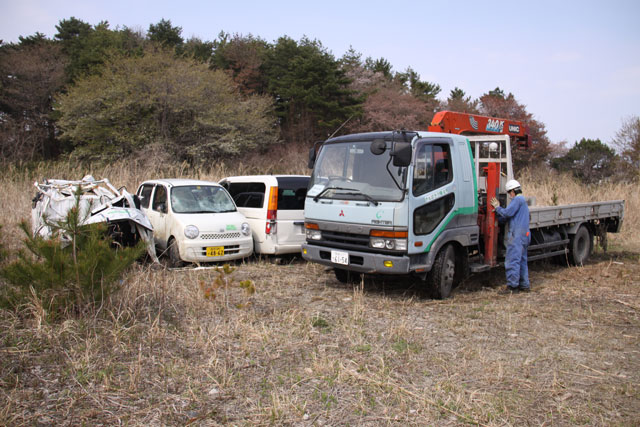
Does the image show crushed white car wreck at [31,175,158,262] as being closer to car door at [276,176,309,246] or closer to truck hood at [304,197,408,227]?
car door at [276,176,309,246]

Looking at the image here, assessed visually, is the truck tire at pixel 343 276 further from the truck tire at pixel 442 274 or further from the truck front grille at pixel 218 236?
the truck front grille at pixel 218 236

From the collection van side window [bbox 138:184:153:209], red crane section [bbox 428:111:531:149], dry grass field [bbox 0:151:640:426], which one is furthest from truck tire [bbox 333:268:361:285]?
van side window [bbox 138:184:153:209]

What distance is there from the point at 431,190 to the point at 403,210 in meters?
0.65

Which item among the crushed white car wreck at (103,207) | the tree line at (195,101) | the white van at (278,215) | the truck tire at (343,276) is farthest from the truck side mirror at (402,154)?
the tree line at (195,101)

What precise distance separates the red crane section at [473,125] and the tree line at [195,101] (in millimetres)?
16012

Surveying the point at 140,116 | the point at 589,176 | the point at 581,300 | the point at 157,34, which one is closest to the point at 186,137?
Result: the point at 140,116

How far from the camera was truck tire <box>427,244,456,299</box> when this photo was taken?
668 cm

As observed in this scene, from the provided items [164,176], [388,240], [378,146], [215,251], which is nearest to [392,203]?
[388,240]

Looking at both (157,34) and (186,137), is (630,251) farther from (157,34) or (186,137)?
(157,34)

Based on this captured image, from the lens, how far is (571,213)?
9086 millimetres

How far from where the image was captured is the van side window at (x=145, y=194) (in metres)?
10.2

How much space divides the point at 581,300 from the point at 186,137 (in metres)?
20.3

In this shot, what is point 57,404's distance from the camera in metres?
3.54

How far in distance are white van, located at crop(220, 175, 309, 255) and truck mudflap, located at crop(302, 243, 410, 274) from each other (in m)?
1.97
